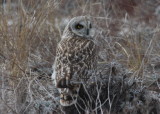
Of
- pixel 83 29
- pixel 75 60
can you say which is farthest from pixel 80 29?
pixel 75 60

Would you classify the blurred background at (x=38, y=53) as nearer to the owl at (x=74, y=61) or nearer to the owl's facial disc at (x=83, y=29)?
the owl at (x=74, y=61)

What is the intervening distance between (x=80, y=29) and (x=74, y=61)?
613 millimetres

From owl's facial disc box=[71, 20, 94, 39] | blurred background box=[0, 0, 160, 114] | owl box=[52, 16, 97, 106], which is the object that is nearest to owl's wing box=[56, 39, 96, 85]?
owl box=[52, 16, 97, 106]

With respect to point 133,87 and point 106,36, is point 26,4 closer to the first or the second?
point 106,36

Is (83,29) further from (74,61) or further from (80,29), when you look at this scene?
(74,61)

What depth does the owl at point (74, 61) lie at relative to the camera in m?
4.80

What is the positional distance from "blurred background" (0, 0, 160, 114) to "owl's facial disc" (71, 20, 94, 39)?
2.14 feet

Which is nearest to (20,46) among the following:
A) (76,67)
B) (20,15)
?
(20,15)

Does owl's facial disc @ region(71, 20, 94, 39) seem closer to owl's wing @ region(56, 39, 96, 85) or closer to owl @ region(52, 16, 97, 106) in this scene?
owl @ region(52, 16, 97, 106)

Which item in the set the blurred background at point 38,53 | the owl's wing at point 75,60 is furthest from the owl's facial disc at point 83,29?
the blurred background at point 38,53

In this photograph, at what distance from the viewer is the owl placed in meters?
4.80

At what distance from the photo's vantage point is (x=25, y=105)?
17.5 feet

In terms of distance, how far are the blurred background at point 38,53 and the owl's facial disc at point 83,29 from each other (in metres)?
0.65

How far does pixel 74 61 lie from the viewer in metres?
4.95
